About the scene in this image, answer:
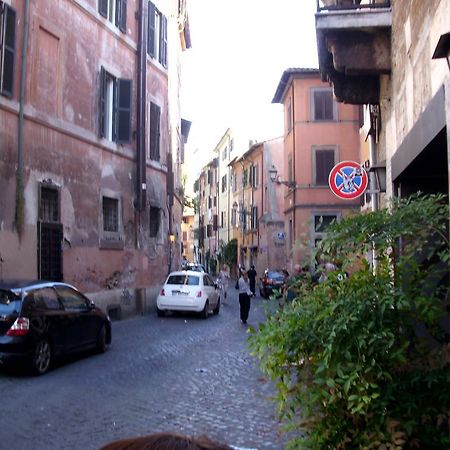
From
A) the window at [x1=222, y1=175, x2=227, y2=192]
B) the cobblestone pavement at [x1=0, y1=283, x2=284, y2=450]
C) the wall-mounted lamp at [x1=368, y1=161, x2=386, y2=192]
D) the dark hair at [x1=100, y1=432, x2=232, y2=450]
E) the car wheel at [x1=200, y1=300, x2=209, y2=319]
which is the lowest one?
the cobblestone pavement at [x1=0, y1=283, x2=284, y2=450]

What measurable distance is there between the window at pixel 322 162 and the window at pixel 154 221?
12.7 m

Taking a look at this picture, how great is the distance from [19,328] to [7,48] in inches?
284

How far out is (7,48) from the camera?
13.7 m

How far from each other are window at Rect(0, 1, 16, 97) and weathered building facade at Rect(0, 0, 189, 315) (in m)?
0.02

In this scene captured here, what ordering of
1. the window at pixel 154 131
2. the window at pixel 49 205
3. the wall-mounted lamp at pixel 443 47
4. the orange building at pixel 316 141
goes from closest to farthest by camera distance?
the wall-mounted lamp at pixel 443 47 < the window at pixel 49 205 < the window at pixel 154 131 < the orange building at pixel 316 141

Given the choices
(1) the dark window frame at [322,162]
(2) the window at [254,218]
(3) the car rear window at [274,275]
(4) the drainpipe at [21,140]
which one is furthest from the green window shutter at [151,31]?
(2) the window at [254,218]

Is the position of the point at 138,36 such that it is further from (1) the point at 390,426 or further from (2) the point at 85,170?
(1) the point at 390,426

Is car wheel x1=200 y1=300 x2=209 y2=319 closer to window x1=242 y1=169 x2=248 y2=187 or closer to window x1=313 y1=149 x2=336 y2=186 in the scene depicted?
window x1=313 y1=149 x2=336 y2=186

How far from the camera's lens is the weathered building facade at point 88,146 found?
46.2ft

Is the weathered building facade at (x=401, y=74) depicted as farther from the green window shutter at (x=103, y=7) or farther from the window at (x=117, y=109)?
the green window shutter at (x=103, y=7)

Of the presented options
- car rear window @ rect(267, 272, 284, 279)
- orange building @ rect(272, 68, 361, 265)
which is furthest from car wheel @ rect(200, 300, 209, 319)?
orange building @ rect(272, 68, 361, 265)

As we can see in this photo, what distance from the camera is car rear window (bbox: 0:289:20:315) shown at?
915 cm

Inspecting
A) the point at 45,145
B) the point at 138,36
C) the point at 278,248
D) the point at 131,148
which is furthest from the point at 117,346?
the point at 278,248

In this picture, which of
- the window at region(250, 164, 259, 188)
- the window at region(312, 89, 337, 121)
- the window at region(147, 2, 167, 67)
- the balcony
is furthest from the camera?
the window at region(250, 164, 259, 188)
